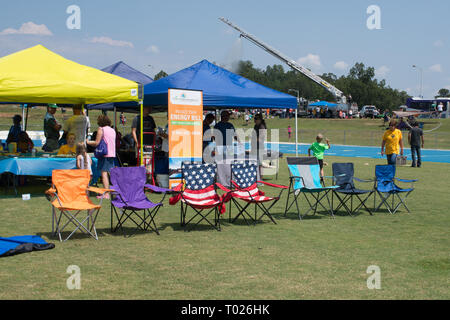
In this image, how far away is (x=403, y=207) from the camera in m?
10.3

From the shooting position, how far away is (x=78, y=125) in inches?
470

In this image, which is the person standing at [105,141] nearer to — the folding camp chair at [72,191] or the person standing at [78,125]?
the person standing at [78,125]

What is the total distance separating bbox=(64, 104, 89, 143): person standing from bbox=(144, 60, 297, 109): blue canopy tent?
165 cm

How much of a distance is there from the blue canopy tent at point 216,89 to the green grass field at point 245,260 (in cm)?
431

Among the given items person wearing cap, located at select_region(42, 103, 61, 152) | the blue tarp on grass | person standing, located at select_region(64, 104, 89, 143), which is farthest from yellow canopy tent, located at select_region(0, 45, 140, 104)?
the blue tarp on grass

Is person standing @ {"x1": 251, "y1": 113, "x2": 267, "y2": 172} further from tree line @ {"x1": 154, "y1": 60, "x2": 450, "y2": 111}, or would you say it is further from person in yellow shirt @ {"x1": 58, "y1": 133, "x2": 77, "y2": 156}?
tree line @ {"x1": 154, "y1": 60, "x2": 450, "y2": 111}

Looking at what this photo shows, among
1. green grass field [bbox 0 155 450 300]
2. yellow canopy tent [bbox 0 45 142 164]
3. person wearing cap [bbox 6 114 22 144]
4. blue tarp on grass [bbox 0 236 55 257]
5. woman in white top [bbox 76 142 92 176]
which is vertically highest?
yellow canopy tent [bbox 0 45 142 164]

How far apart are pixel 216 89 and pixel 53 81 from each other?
13.8 ft

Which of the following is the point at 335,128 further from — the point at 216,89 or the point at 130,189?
the point at 130,189

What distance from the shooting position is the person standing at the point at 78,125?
469 inches

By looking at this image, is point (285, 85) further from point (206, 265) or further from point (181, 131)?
point (206, 265)

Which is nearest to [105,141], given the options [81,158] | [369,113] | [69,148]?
[81,158]

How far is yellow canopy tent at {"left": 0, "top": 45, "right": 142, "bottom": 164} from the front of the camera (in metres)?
9.95
